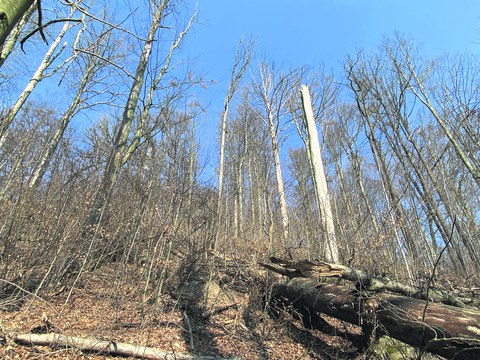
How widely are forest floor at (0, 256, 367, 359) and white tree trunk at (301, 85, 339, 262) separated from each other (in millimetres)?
1491

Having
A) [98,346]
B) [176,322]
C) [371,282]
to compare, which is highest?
[371,282]

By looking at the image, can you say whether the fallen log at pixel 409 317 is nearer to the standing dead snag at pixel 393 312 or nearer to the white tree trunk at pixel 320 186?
the standing dead snag at pixel 393 312

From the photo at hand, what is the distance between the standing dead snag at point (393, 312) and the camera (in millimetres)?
2863

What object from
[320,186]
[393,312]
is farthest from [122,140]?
[393,312]

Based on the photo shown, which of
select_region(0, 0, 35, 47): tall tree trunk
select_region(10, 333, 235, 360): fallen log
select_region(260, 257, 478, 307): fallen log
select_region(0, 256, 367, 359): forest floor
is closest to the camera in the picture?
select_region(0, 0, 35, 47): tall tree trunk

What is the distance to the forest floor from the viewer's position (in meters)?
3.61

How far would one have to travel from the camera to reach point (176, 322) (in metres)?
4.55

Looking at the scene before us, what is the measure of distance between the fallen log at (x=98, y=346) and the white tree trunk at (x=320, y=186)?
141 inches

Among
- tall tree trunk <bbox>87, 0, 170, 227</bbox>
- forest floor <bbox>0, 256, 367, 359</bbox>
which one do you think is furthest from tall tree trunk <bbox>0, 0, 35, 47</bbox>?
forest floor <bbox>0, 256, 367, 359</bbox>

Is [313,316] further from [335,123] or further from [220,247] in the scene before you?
[335,123]

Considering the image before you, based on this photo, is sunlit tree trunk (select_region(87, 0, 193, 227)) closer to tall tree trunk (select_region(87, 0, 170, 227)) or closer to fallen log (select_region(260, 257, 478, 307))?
tall tree trunk (select_region(87, 0, 170, 227))

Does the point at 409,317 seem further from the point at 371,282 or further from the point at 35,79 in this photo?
the point at 35,79

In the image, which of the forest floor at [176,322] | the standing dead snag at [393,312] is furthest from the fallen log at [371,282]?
the forest floor at [176,322]

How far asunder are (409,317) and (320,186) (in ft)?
12.7
